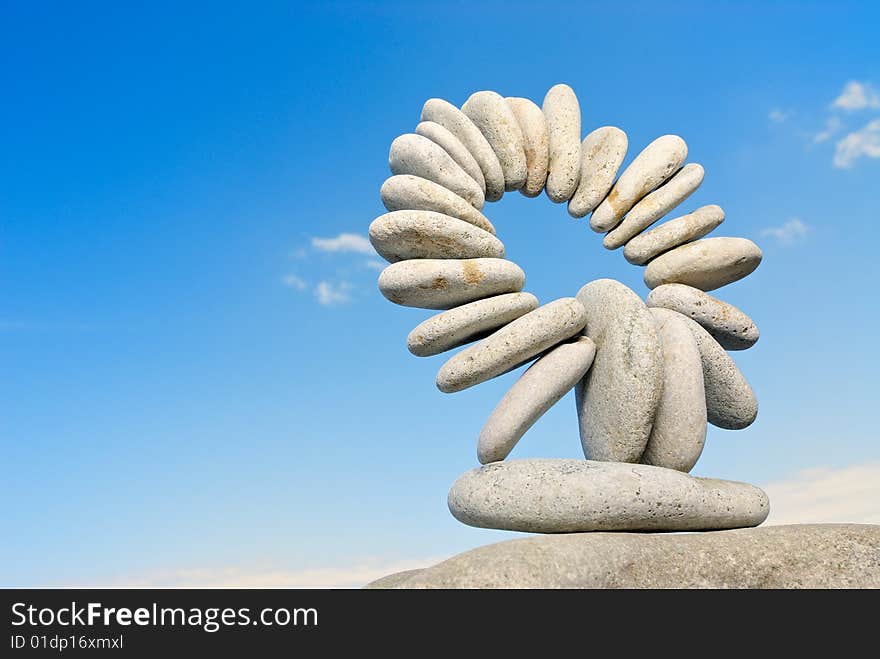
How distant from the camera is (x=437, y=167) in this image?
8750 millimetres

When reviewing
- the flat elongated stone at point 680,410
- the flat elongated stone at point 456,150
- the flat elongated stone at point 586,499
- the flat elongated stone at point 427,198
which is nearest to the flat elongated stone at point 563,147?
the flat elongated stone at point 456,150

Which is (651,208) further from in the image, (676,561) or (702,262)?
(676,561)

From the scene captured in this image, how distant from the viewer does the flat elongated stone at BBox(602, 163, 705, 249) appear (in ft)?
29.5

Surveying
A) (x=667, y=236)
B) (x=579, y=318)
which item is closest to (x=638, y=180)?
(x=667, y=236)

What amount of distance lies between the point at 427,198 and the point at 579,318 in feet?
5.73

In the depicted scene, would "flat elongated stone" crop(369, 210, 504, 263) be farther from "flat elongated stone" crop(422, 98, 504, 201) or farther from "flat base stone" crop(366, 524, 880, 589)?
"flat base stone" crop(366, 524, 880, 589)

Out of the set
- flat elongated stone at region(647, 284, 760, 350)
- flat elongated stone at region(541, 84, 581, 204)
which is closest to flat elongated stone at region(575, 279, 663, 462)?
flat elongated stone at region(647, 284, 760, 350)

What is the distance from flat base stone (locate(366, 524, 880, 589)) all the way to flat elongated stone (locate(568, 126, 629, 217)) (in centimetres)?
337

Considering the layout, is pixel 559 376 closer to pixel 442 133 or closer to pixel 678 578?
pixel 678 578

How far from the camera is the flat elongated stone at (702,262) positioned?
888 cm

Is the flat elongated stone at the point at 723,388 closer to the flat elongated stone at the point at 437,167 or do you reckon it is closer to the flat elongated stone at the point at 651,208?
the flat elongated stone at the point at 651,208

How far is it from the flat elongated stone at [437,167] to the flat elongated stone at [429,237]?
431mm

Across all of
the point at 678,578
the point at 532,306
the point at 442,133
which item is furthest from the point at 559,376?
the point at 442,133
